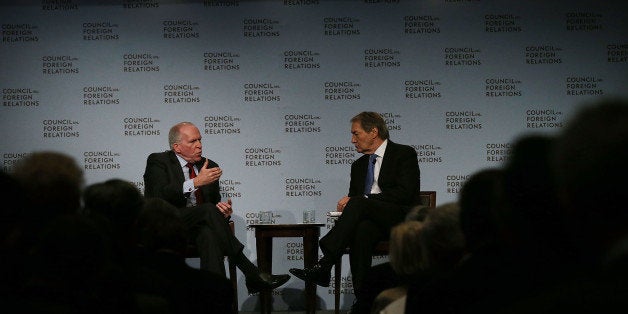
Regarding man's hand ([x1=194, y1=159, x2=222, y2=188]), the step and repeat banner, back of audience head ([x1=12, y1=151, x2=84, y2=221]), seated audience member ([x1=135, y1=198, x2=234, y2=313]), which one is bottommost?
seated audience member ([x1=135, y1=198, x2=234, y2=313])

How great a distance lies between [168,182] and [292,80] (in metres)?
1.28

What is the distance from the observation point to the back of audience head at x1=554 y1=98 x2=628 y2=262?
2.33ft

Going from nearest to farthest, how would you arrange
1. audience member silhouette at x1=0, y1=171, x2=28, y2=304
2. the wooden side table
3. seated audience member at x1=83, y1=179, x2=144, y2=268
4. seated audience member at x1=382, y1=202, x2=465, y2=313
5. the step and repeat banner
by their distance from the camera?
audience member silhouette at x1=0, y1=171, x2=28, y2=304, seated audience member at x1=382, y1=202, x2=465, y2=313, seated audience member at x1=83, y1=179, x2=144, y2=268, the wooden side table, the step and repeat banner

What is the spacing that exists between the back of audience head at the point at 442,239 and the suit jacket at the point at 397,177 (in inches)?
86.6

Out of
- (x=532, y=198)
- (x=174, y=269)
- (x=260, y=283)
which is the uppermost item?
(x=532, y=198)

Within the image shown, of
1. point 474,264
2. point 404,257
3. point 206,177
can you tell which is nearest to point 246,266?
point 206,177

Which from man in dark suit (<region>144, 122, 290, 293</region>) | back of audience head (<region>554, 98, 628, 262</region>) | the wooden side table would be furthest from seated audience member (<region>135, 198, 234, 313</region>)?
the wooden side table

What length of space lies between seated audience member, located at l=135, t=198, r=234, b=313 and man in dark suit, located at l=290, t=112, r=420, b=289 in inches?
70.7

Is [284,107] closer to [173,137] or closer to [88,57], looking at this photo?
[173,137]

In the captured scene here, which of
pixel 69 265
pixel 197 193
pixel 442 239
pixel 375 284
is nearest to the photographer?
pixel 69 265

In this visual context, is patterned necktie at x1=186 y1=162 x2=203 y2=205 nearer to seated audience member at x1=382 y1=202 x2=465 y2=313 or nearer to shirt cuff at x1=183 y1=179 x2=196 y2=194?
shirt cuff at x1=183 y1=179 x2=196 y2=194

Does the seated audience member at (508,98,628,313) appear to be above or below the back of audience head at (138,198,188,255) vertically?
above

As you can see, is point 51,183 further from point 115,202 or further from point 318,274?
point 318,274

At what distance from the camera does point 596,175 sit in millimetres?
721
